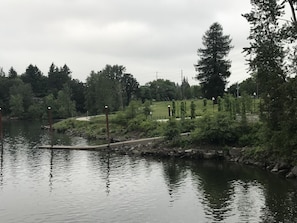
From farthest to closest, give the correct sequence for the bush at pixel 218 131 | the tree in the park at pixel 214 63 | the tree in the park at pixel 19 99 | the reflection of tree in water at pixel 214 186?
the tree in the park at pixel 19 99, the tree in the park at pixel 214 63, the bush at pixel 218 131, the reflection of tree in water at pixel 214 186

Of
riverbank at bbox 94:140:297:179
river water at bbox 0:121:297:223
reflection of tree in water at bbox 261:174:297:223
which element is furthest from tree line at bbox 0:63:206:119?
reflection of tree in water at bbox 261:174:297:223

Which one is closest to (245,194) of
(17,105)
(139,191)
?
(139,191)

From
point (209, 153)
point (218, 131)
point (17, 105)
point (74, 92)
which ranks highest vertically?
point (74, 92)

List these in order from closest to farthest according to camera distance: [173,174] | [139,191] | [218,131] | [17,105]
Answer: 1. [139,191]
2. [173,174]
3. [218,131]
4. [17,105]

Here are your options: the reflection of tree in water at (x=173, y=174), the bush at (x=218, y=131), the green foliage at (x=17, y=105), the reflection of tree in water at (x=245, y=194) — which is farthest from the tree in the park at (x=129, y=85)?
the reflection of tree in water at (x=245, y=194)

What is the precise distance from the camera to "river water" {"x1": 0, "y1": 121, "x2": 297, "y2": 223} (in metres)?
26.5

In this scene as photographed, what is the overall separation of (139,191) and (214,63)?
173 feet

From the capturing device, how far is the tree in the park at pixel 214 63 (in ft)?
266

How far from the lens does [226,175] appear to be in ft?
125

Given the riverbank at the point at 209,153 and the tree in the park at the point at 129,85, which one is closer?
the riverbank at the point at 209,153

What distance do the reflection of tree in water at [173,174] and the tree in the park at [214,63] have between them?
3725cm

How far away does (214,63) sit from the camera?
3191 inches

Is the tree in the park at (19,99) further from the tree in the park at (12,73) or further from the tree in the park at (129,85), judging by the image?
the tree in the park at (129,85)

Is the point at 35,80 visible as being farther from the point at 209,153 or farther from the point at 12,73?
the point at 209,153
